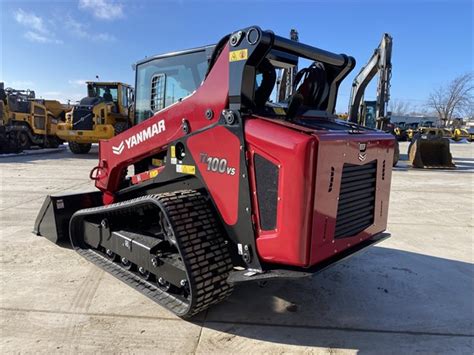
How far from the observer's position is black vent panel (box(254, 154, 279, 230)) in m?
2.43

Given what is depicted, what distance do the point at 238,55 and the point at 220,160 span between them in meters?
0.74

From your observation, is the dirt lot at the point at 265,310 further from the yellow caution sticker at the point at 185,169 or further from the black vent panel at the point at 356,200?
the yellow caution sticker at the point at 185,169

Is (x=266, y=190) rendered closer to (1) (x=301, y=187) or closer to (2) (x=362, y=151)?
(1) (x=301, y=187)

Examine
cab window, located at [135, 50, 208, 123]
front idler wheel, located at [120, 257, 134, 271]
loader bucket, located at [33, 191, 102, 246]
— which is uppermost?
cab window, located at [135, 50, 208, 123]

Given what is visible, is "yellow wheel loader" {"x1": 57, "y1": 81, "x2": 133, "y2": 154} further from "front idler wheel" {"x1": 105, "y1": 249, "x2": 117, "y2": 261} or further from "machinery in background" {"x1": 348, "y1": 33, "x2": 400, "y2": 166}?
"front idler wheel" {"x1": 105, "y1": 249, "x2": 117, "y2": 261}

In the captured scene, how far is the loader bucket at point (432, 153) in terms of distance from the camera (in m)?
14.2

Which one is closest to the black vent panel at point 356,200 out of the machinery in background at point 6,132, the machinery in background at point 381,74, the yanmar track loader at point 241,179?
the yanmar track loader at point 241,179

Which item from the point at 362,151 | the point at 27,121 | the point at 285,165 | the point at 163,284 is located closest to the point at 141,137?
the point at 163,284

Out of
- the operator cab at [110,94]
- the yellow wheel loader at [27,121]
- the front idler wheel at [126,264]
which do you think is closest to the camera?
the front idler wheel at [126,264]

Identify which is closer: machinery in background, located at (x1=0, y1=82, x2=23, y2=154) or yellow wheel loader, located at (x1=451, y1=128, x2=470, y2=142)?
machinery in background, located at (x1=0, y1=82, x2=23, y2=154)

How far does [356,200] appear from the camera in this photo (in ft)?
9.41

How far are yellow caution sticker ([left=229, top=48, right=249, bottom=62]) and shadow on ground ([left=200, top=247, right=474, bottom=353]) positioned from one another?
191cm

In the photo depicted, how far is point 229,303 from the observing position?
313 centimetres

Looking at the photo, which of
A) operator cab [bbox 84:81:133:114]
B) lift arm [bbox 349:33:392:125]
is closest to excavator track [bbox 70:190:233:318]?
lift arm [bbox 349:33:392:125]
